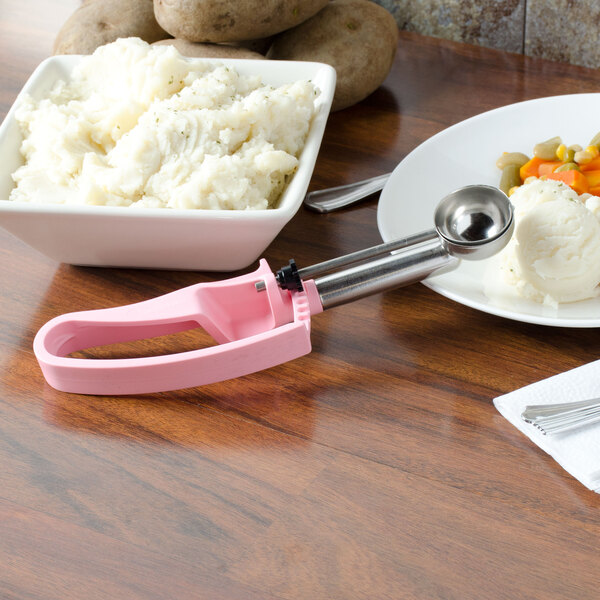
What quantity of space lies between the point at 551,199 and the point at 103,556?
21.8 inches

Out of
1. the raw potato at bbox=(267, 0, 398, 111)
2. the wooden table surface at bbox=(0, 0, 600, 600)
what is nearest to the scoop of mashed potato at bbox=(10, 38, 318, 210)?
the wooden table surface at bbox=(0, 0, 600, 600)

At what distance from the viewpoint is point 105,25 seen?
1268mm

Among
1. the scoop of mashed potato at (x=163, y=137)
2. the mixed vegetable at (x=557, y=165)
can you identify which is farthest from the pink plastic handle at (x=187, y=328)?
the mixed vegetable at (x=557, y=165)

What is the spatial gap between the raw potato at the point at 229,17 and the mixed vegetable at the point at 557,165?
38 cm

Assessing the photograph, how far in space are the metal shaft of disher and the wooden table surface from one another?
0.07m

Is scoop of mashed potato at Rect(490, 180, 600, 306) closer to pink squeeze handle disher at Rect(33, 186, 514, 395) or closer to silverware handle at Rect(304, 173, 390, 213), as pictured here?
pink squeeze handle disher at Rect(33, 186, 514, 395)

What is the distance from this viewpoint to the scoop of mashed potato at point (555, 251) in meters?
0.79

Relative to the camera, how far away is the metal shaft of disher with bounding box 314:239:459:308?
786 millimetres

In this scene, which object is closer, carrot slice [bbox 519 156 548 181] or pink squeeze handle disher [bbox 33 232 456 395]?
pink squeeze handle disher [bbox 33 232 456 395]

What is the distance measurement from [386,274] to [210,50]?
1.88 ft

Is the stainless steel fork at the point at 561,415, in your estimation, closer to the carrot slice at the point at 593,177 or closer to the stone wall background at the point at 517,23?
the carrot slice at the point at 593,177

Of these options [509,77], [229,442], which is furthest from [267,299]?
[509,77]

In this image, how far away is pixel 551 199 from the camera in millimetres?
826

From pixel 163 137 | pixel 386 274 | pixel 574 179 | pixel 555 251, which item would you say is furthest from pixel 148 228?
pixel 574 179
